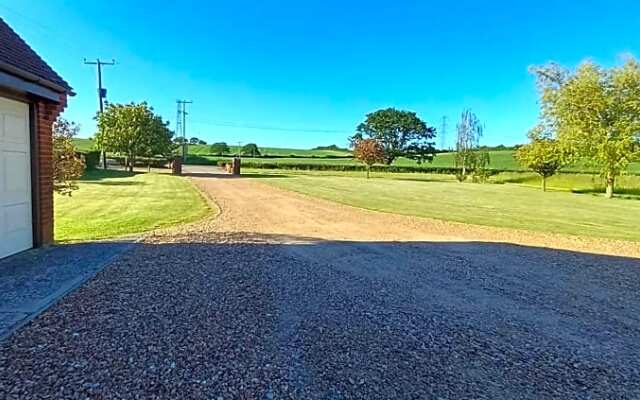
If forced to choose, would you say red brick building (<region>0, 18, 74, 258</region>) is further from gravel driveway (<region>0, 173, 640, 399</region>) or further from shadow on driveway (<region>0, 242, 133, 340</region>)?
gravel driveway (<region>0, 173, 640, 399</region>)

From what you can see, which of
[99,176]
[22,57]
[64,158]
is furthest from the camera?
[99,176]

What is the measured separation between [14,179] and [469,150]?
4798cm

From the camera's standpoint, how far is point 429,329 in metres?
3.84

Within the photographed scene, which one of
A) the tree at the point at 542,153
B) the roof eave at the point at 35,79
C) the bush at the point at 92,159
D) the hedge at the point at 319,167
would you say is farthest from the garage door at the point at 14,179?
the hedge at the point at 319,167

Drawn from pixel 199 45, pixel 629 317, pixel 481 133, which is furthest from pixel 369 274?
pixel 481 133

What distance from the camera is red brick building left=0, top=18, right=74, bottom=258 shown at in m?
5.91

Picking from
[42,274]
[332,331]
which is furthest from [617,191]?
[42,274]

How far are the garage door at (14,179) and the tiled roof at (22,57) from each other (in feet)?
1.80

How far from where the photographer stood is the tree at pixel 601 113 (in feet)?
90.6

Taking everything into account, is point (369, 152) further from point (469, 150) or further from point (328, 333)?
point (328, 333)

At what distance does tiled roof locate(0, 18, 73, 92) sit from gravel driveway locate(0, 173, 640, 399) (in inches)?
121

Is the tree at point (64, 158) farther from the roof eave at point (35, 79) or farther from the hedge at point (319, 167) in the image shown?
the hedge at point (319, 167)

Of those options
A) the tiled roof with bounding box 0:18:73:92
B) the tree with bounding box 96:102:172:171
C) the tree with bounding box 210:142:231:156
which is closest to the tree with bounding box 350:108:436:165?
the tree with bounding box 210:142:231:156

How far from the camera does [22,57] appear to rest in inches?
251
